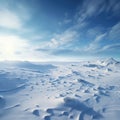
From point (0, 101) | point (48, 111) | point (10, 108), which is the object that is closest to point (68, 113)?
point (48, 111)

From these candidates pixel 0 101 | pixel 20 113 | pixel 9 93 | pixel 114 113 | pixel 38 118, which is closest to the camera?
pixel 38 118

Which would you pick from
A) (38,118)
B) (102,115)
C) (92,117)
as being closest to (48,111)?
(38,118)

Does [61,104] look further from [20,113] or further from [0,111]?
[0,111]

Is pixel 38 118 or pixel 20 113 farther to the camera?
pixel 20 113

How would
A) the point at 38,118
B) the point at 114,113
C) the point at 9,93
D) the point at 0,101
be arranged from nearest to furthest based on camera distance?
the point at 38,118
the point at 114,113
the point at 0,101
the point at 9,93

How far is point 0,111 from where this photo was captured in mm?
90750

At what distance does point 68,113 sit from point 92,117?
16.3 m

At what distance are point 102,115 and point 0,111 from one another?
72350mm

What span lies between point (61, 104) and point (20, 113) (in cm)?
2998

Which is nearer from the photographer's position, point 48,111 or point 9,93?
point 48,111

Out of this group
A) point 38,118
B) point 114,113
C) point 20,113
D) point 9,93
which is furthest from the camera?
point 9,93

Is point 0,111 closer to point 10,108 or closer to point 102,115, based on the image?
point 10,108

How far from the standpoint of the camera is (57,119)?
271 ft

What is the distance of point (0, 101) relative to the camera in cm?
10956
